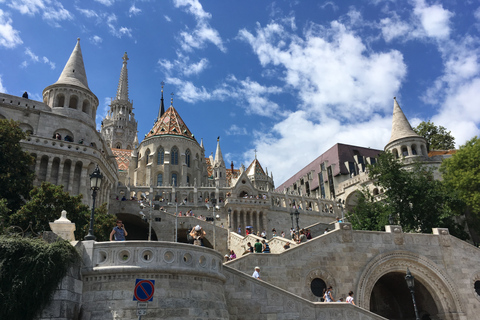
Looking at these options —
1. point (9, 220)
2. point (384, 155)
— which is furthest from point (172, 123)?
point (9, 220)

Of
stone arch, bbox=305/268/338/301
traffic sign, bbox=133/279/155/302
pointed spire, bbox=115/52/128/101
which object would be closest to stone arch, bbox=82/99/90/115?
stone arch, bbox=305/268/338/301

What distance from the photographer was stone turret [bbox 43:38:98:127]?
32.5 metres

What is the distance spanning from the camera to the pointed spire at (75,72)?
33.5 metres

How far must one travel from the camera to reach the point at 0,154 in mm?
20922

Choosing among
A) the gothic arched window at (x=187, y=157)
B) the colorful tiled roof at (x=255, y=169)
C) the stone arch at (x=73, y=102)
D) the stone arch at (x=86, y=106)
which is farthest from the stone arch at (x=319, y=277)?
the colorful tiled roof at (x=255, y=169)

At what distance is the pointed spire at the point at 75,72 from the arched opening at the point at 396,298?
28.3 meters

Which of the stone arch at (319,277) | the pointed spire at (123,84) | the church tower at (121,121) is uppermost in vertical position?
the pointed spire at (123,84)

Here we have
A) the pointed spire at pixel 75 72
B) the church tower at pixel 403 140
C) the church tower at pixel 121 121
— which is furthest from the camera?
the church tower at pixel 121 121

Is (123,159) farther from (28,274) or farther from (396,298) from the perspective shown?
(28,274)

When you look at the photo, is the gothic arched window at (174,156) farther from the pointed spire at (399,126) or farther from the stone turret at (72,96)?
the pointed spire at (399,126)

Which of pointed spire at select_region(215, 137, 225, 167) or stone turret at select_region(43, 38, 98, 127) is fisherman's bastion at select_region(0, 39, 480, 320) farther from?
pointed spire at select_region(215, 137, 225, 167)

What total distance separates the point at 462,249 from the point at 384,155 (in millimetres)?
10492

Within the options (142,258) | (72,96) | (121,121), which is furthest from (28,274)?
(121,121)

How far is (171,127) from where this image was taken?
165 feet
